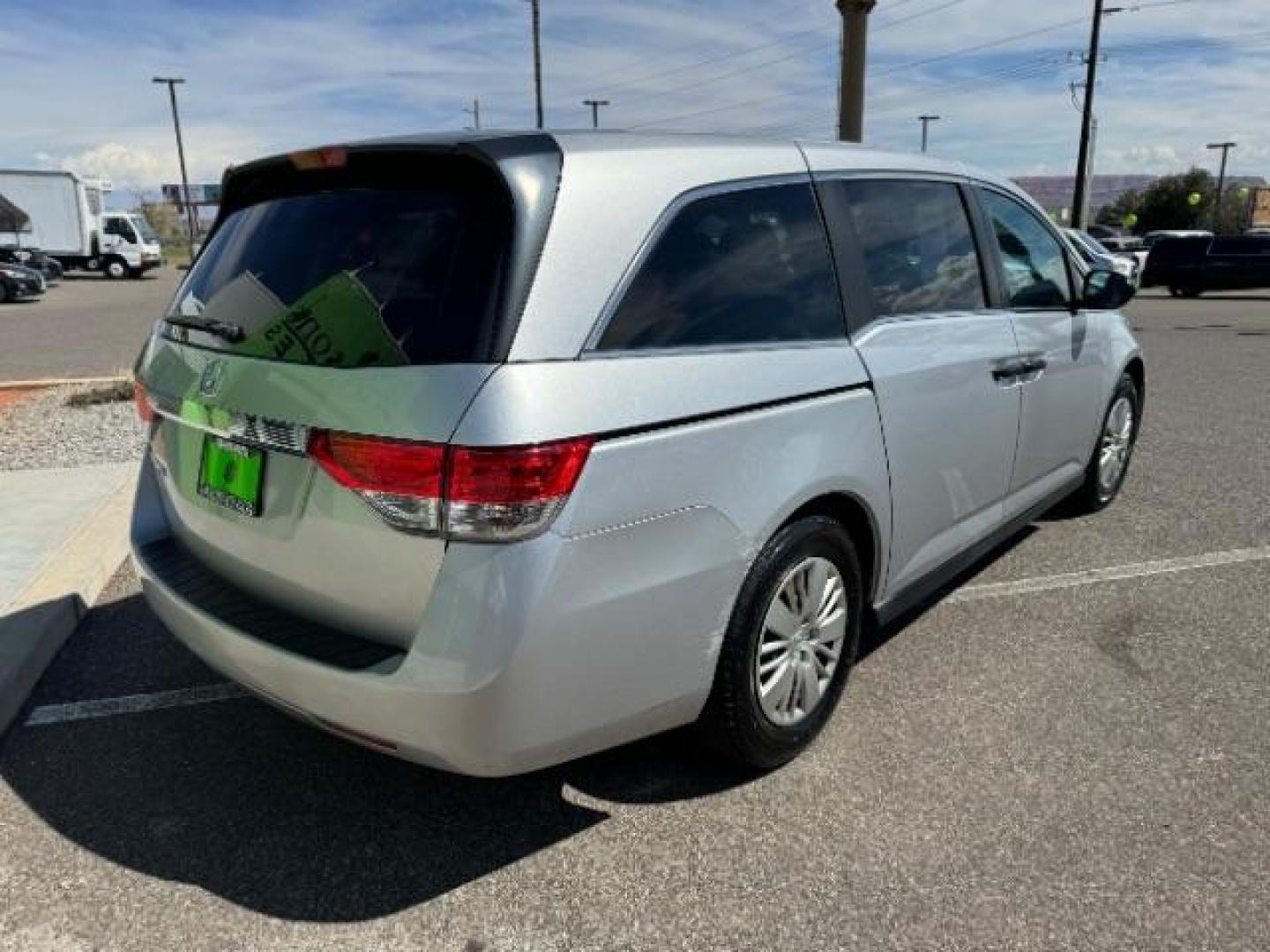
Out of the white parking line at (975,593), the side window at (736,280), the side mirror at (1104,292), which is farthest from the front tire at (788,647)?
the side mirror at (1104,292)

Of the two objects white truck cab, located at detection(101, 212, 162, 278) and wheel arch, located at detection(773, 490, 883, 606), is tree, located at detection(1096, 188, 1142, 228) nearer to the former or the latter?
white truck cab, located at detection(101, 212, 162, 278)

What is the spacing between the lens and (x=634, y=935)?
2.28m

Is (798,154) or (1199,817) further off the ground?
(798,154)

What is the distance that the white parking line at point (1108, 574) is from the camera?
14.1ft

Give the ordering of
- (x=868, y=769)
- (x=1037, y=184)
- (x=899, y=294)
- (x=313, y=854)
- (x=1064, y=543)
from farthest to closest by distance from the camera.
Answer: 1. (x=1037, y=184)
2. (x=1064, y=543)
3. (x=899, y=294)
4. (x=868, y=769)
5. (x=313, y=854)

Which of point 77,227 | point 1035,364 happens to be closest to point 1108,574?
point 1035,364

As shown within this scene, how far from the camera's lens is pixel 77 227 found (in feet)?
118

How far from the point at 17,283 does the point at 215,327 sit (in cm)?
2600

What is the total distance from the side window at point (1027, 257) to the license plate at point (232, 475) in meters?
2.89

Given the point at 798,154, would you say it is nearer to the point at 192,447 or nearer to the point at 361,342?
the point at 361,342

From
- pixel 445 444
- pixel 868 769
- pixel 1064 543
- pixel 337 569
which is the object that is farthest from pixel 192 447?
pixel 1064 543

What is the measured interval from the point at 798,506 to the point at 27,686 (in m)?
2.79

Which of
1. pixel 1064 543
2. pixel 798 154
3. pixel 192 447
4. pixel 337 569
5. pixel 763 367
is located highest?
pixel 798 154

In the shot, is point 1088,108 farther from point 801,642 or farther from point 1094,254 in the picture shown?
point 801,642
